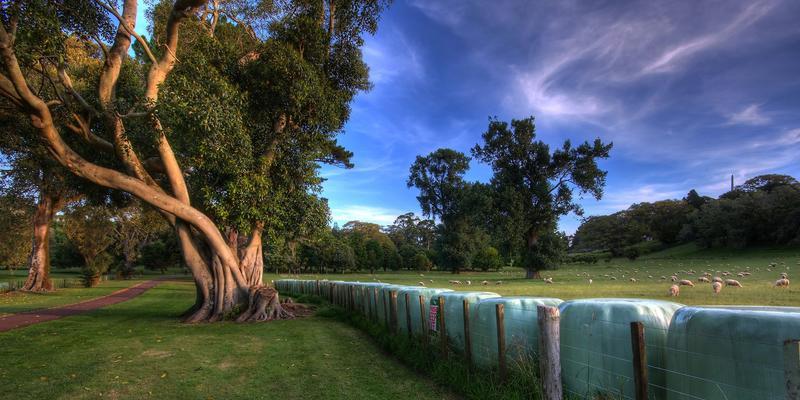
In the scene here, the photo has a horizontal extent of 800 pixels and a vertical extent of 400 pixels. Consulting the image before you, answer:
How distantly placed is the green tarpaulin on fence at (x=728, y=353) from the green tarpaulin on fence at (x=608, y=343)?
0.74 ft

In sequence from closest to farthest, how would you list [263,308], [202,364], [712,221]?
[202,364]
[263,308]
[712,221]

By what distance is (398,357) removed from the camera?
888 cm

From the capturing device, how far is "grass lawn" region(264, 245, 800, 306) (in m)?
14.9

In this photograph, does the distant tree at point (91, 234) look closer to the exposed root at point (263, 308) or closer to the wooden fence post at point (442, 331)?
the exposed root at point (263, 308)

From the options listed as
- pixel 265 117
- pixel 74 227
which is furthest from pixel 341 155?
pixel 74 227

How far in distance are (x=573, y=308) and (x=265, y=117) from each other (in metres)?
14.1

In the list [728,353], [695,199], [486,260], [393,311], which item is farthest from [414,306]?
[695,199]

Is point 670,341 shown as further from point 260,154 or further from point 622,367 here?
point 260,154

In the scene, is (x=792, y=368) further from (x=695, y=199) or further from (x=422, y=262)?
(x=695, y=199)

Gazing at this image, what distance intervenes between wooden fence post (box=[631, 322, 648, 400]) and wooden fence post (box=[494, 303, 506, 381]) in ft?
6.81

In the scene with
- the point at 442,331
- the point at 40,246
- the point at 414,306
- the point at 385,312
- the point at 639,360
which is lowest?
the point at 385,312

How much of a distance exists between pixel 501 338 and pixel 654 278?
88.0 feet

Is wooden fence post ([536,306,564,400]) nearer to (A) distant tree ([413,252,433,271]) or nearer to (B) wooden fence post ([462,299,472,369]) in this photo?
(B) wooden fence post ([462,299,472,369])

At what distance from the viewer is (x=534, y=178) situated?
122ft
